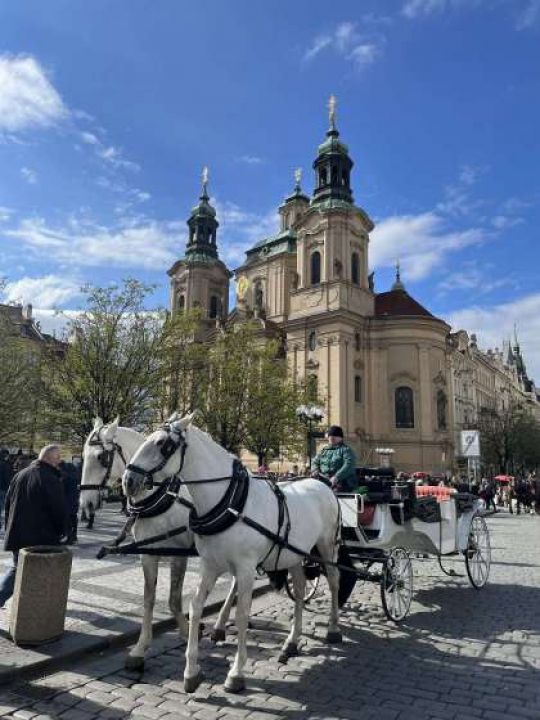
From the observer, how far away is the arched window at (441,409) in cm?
4878

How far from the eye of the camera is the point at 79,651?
5.81 m

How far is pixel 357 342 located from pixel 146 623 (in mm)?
44535

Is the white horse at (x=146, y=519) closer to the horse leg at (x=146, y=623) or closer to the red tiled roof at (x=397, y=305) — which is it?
the horse leg at (x=146, y=623)

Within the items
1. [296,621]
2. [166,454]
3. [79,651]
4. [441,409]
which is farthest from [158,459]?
[441,409]

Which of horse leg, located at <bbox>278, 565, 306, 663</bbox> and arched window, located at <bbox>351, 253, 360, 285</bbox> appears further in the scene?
arched window, located at <bbox>351, 253, 360, 285</bbox>

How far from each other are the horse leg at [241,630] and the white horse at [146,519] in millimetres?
1155

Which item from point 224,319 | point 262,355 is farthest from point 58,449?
point 224,319

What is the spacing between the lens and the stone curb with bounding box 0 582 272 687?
517 cm

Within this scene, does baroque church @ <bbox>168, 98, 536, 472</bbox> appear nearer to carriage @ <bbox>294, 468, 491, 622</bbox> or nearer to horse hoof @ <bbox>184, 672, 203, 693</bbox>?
carriage @ <bbox>294, 468, 491, 622</bbox>

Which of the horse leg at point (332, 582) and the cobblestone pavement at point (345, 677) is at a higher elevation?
the horse leg at point (332, 582)

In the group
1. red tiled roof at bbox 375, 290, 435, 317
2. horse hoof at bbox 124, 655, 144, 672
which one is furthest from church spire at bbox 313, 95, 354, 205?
horse hoof at bbox 124, 655, 144, 672

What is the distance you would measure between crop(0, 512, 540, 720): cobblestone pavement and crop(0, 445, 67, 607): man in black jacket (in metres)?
1.51

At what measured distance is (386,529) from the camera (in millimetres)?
7824

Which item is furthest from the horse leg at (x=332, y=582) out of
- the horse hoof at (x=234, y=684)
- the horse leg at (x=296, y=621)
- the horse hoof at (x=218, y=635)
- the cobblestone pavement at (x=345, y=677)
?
the horse hoof at (x=234, y=684)
